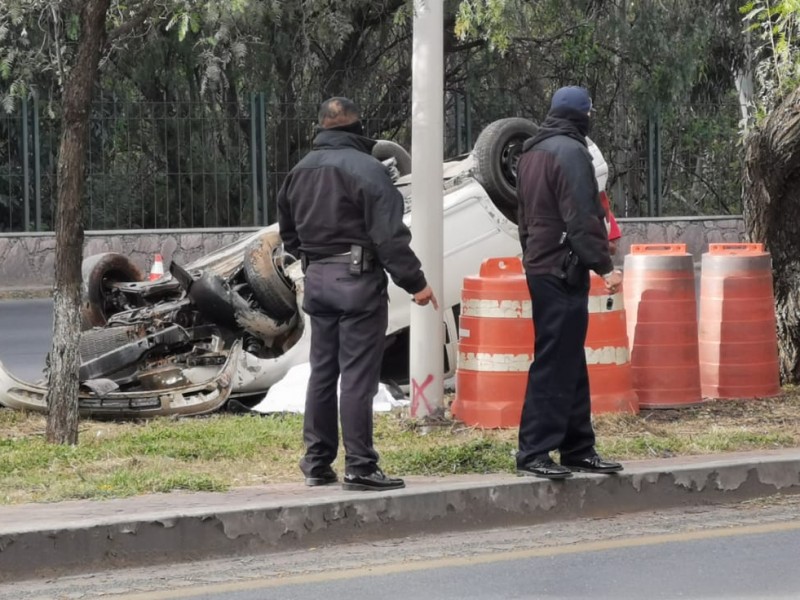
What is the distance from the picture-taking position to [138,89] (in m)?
23.3

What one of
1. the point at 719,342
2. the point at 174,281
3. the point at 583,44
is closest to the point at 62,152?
the point at 174,281

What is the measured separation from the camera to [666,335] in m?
9.95

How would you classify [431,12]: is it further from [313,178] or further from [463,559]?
[463,559]

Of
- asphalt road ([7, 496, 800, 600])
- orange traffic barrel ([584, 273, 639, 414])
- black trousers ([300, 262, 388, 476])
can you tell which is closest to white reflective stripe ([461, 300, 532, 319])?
orange traffic barrel ([584, 273, 639, 414])

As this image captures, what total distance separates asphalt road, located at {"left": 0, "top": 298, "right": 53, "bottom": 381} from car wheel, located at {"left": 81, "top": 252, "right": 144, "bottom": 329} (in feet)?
3.45

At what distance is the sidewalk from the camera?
637 centimetres

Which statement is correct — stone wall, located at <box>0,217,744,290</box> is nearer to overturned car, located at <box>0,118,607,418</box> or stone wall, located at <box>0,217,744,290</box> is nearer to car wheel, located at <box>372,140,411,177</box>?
car wheel, located at <box>372,140,411,177</box>

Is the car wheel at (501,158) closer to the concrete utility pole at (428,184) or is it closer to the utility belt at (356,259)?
the concrete utility pole at (428,184)

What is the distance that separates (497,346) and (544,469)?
183 centimetres

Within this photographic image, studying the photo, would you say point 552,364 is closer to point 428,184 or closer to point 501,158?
point 428,184

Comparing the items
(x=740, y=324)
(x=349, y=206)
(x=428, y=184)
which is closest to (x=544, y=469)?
(x=349, y=206)

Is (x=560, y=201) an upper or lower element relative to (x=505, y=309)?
upper

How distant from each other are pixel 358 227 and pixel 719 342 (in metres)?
3.93

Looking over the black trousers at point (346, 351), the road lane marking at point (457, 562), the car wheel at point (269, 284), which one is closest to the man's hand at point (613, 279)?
the black trousers at point (346, 351)
